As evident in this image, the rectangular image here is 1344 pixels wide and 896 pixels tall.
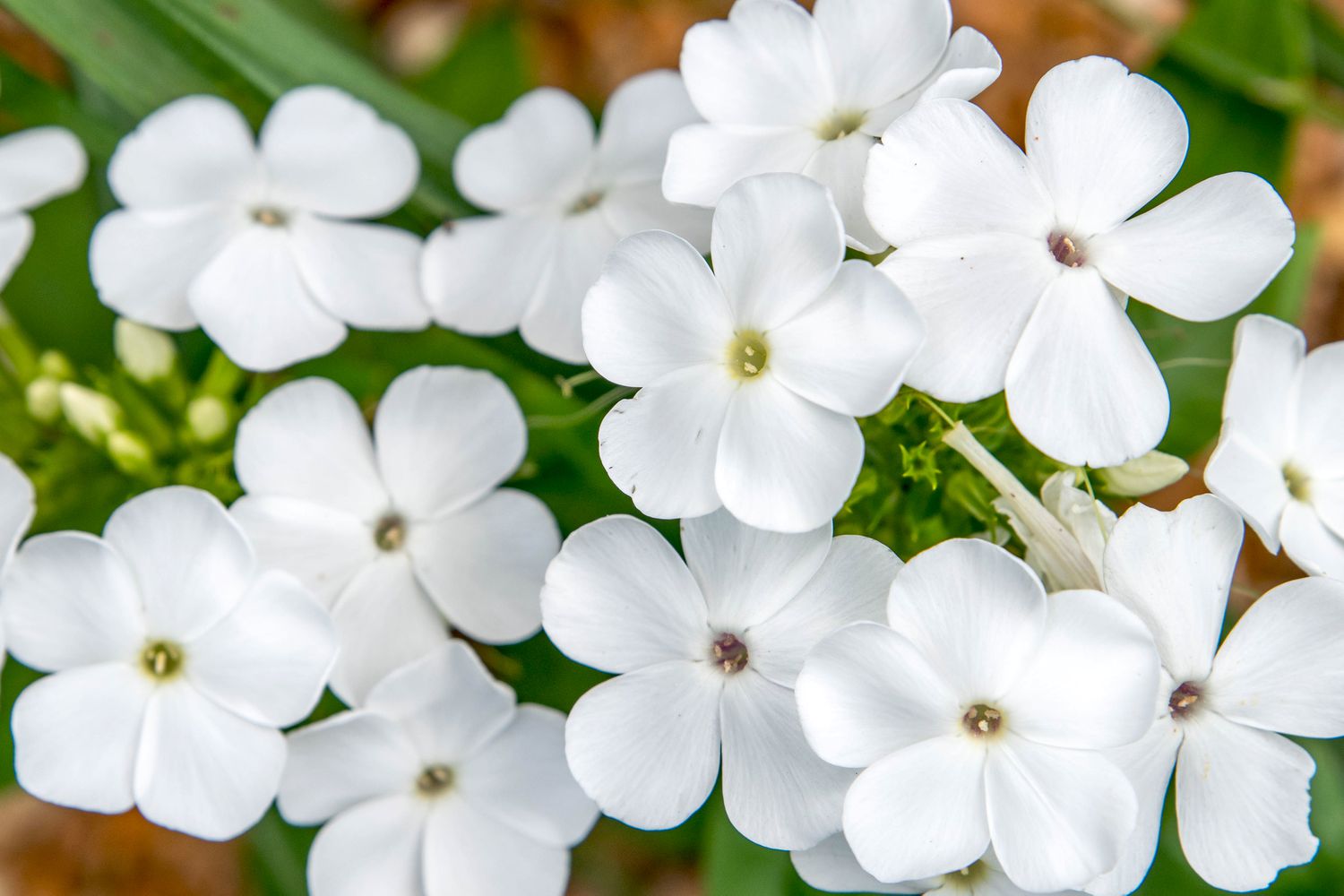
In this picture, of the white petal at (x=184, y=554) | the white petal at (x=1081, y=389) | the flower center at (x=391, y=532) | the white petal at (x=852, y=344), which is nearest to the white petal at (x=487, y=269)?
the flower center at (x=391, y=532)

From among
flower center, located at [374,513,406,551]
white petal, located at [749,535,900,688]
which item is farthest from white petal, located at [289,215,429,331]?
white petal, located at [749,535,900,688]

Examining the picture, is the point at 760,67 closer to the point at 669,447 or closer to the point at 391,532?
the point at 669,447

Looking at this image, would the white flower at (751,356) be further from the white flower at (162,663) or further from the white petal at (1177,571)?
the white flower at (162,663)

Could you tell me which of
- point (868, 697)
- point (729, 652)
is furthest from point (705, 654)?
point (868, 697)

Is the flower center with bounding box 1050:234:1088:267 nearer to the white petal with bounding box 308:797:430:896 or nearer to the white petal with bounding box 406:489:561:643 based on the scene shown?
the white petal with bounding box 406:489:561:643

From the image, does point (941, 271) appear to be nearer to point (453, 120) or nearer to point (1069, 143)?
point (1069, 143)

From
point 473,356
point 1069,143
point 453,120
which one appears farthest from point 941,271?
point 453,120
